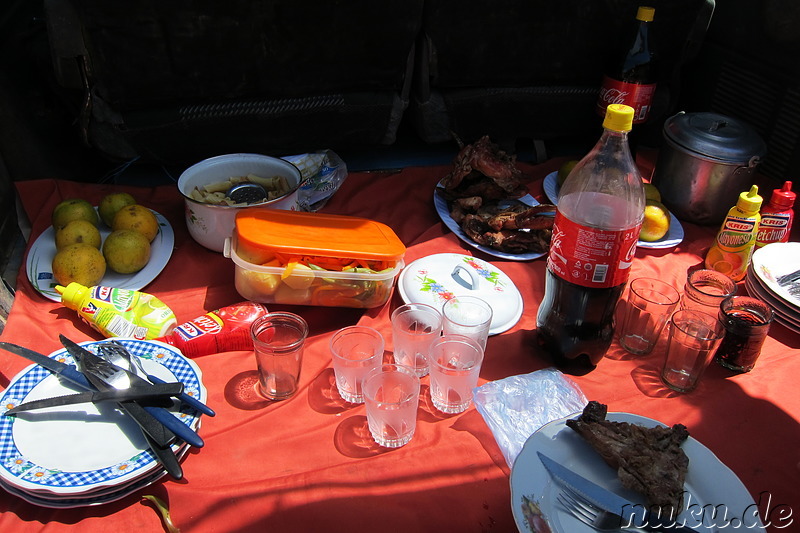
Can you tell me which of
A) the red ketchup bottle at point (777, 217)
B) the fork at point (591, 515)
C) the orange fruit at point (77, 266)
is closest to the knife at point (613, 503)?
the fork at point (591, 515)

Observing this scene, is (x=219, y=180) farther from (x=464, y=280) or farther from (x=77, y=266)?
(x=464, y=280)

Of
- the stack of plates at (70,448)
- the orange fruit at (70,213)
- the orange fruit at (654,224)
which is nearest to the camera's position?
the stack of plates at (70,448)

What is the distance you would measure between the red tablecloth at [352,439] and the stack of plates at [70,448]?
5 centimetres

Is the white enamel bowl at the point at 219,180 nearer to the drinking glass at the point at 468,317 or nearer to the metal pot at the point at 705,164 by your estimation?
the drinking glass at the point at 468,317

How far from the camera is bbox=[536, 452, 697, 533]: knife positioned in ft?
2.98

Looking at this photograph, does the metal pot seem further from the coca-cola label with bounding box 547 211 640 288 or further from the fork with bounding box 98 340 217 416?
the fork with bounding box 98 340 217 416

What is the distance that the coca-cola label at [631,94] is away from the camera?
2164mm

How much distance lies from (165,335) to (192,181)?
2.03 ft

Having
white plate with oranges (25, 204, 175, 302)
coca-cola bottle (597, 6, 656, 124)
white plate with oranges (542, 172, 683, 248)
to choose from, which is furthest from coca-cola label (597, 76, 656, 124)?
white plate with oranges (25, 204, 175, 302)

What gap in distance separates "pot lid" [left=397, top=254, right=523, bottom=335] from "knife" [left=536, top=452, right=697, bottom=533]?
0.56 m

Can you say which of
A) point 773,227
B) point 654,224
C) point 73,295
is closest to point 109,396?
point 73,295

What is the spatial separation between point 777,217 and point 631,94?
2.43 feet

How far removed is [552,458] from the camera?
1.02 metres

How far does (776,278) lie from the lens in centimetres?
160
